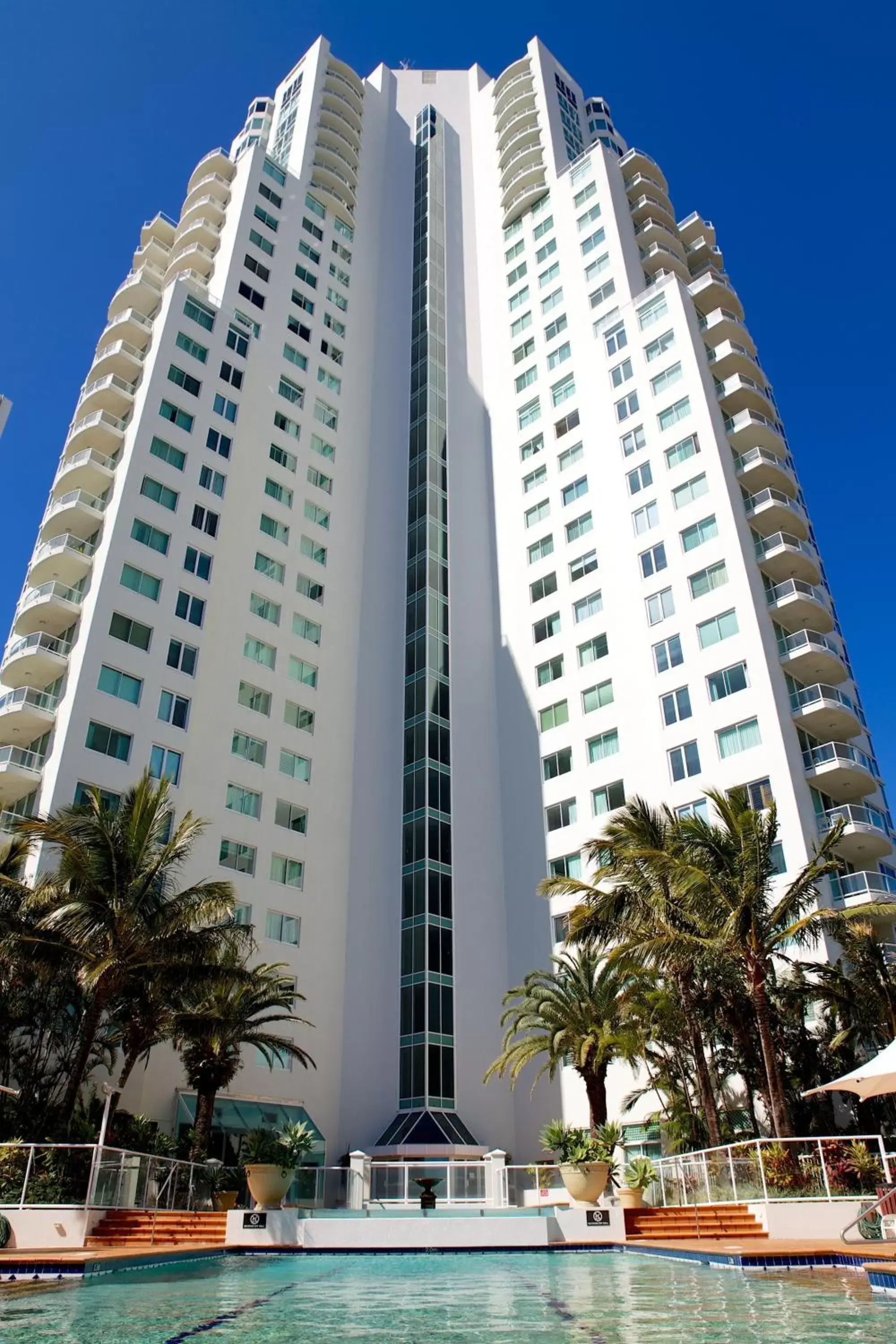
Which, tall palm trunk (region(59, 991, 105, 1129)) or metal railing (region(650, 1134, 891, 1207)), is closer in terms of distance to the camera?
metal railing (region(650, 1134, 891, 1207))

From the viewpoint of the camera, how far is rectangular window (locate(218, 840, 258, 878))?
39031 mm

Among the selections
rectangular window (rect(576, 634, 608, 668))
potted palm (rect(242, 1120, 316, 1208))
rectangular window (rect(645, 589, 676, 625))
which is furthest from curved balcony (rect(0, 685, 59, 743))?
rectangular window (rect(645, 589, 676, 625))

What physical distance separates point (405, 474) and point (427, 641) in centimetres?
1284

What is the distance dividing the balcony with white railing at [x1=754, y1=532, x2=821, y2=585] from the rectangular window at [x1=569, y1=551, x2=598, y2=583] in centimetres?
855

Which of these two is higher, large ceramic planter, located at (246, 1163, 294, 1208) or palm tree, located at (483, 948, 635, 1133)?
palm tree, located at (483, 948, 635, 1133)

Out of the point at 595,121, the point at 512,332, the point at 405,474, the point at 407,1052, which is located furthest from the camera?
the point at 595,121

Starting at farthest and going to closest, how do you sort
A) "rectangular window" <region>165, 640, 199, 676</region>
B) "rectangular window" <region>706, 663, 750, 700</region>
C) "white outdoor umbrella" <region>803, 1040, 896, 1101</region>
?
"rectangular window" <region>165, 640, 199, 676</region>
"rectangular window" <region>706, 663, 750, 700</region>
"white outdoor umbrella" <region>803, 1040, 896, 1101</region>

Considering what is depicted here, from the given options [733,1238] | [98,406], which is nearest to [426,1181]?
[733,1238]

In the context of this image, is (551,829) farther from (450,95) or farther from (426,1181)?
(450,95)

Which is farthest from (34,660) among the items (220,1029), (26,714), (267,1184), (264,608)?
(267,1184)

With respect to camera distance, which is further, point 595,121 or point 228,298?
point 595,121

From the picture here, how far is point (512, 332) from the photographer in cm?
6334

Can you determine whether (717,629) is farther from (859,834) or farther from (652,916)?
(652,916)

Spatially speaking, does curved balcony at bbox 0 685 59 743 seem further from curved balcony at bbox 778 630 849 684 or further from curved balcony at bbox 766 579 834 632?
curved balcony at bbox 766 579 834 632
